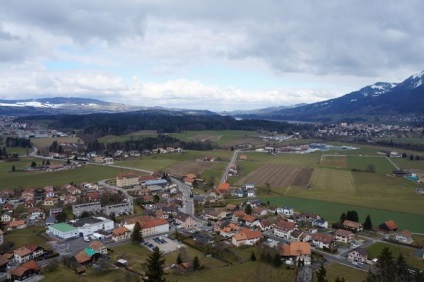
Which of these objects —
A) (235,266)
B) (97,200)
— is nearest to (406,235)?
(235,266)

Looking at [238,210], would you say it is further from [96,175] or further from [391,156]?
[391,156]

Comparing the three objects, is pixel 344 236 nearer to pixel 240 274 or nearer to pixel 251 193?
pixel 240 274

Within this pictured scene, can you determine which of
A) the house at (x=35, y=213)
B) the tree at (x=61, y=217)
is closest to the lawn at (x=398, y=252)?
the tree at (x=61, y=217)

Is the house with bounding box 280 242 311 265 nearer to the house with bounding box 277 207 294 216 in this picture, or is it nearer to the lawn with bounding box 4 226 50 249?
the house with bounding box 277 207 294 216

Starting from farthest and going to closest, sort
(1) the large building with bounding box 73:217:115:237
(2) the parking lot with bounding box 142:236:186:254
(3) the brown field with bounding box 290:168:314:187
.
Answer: (3) the brown field with bounding box 290:168:314:187 < (1) the large building with bounding box 73:217:115:237 < (2) the parking lot with bounding box 142:236:186:254

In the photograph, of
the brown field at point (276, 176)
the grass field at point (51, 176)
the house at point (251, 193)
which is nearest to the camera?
the house at point (251, 193)

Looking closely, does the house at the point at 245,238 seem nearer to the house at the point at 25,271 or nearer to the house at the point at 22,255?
the house at the point at 25,271

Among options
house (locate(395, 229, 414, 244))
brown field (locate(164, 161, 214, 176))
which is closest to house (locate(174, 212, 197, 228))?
house (locate(395, 229, 414, 244))
